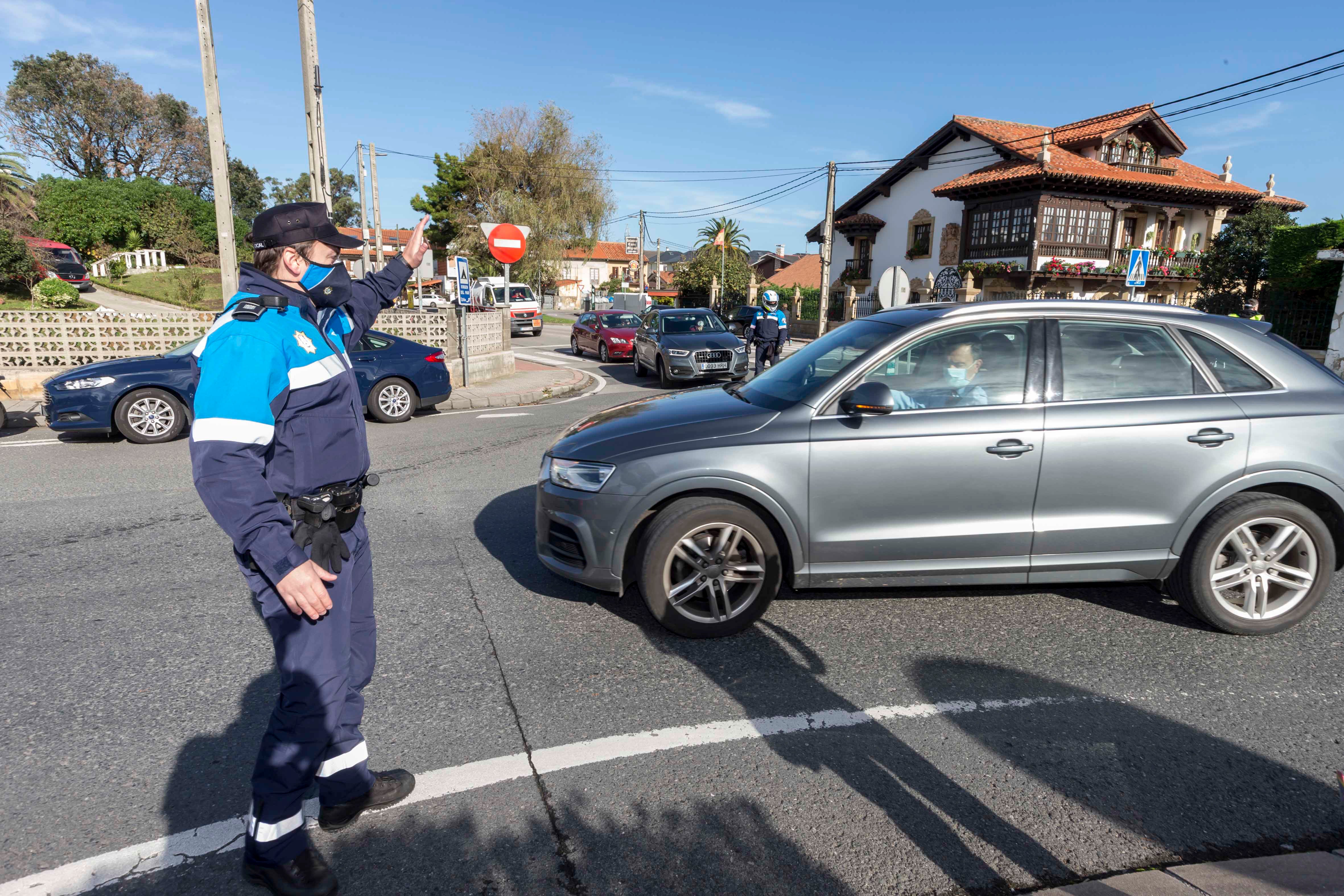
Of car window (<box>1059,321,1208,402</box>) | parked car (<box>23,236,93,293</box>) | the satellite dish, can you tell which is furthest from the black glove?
parked car (<box>23,236,93,293</box>)

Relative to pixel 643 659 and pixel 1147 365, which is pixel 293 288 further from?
pixel 1147 365

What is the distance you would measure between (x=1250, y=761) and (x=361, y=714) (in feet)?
10.6

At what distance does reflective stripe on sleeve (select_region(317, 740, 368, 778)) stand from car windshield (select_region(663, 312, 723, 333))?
49.0ft

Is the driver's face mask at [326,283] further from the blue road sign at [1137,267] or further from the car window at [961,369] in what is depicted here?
the blue road sign at [1137,267]

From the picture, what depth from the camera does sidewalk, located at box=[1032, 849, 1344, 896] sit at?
7.19 feet

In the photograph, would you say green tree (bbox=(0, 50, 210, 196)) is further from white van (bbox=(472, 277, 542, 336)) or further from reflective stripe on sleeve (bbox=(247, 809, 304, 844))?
reflective stripe on sleeve (bbox=(247, 809, 304, 844))

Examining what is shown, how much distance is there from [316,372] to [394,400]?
31.2 feet

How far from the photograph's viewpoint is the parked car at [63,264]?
27.4 metres

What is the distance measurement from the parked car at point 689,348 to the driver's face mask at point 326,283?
1223 centimetres

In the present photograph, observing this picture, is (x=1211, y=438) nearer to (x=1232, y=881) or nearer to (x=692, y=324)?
(x=1232, y=881)

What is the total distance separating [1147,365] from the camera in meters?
4.02

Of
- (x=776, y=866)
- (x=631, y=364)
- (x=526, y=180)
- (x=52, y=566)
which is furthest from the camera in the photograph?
(x=526, y=180)

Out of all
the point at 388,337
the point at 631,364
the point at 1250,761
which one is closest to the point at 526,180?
the point at 631,364

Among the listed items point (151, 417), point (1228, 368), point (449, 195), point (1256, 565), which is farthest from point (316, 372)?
point (449, 195)
